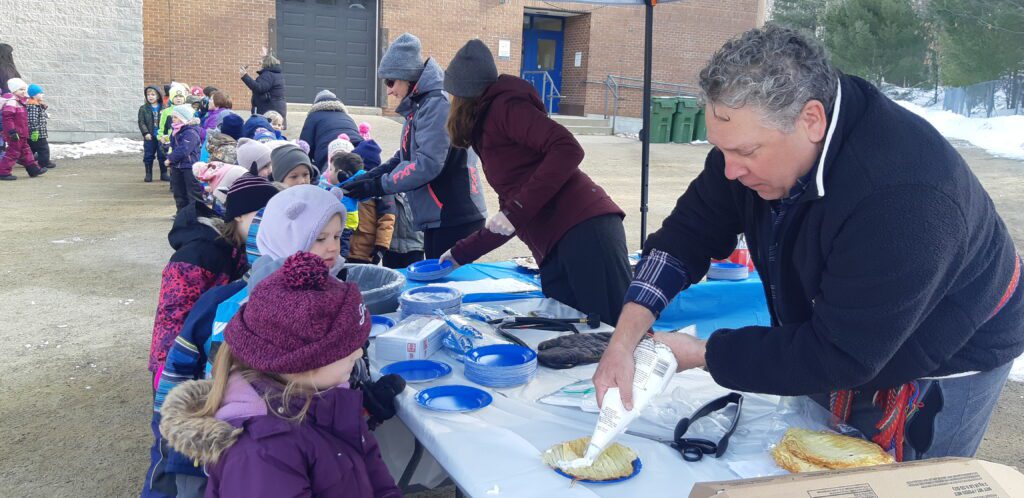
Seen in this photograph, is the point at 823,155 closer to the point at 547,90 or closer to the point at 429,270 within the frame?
the point at 429,270

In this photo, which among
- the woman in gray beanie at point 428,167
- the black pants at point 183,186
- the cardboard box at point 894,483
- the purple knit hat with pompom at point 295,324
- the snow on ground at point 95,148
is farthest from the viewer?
the snow on ground at point 95,148

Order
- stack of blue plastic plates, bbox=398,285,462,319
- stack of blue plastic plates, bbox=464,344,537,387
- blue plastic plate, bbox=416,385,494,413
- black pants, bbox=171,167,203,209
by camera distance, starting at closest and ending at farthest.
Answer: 1. blue plastic plate, bbox=416,385,494,413
2. stack of blue plastic plates, bbox=464,344,537,387
3. stack of blue plastic plates, bbox=398,285,462,319
4. black pants, bbox=171,167,203,209

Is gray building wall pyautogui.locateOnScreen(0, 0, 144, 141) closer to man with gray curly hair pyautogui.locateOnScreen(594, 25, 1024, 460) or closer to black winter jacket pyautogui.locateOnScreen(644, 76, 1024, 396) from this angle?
man with gray curly hair pyautogui.locateOnScreen(594, 25, 1024, 460)

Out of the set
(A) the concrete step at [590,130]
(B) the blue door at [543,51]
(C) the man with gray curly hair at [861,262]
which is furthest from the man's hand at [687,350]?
(B) the blue door at [543,51]

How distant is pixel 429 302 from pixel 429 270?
0.71 metres

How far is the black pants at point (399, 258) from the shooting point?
4.49 m

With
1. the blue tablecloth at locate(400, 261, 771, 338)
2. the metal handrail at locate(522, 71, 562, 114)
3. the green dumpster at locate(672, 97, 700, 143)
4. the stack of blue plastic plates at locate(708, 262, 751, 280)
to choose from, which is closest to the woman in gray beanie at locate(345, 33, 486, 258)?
the blue tablecloth at locate(400, 261, 771, 338)

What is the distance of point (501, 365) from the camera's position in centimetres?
197

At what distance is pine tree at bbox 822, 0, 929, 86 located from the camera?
78.3 feet

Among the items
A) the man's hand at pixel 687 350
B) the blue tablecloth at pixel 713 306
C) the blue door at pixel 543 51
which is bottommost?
the blue tablecloth at pixel 713 306

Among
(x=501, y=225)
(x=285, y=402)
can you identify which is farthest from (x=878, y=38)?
(x=285, y=402)

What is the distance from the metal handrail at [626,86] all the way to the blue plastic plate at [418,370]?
1790cm

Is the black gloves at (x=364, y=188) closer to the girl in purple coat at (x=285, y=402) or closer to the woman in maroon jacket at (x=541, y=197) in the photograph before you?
the woman in maroon jacket at (x=541, y=197)

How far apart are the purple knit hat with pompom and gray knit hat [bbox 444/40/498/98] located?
1644mm
